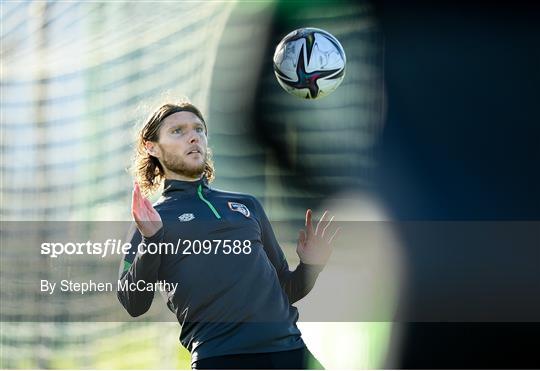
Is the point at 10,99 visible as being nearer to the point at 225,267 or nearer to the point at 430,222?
the point at 225,267

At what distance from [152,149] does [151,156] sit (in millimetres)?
30

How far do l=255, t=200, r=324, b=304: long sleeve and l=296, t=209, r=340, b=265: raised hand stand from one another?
1.4 inches

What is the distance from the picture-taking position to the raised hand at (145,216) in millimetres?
3928

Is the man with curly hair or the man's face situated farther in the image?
A: the man's face

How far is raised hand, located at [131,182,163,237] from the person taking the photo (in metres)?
3.93

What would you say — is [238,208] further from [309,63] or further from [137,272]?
[309,63]

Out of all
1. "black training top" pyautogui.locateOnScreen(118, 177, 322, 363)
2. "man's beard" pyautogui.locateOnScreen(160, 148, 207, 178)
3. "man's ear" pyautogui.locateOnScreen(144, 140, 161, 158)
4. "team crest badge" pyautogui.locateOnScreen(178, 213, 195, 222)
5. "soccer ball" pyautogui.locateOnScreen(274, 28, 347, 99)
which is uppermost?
"soccer ball" pyautogui.locateOnScreen(274, 28, 347, 99)

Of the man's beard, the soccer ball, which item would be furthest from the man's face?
the soccer ball

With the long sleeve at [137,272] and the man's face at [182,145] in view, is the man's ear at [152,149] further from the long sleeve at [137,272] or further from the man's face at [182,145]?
the long sleeve at [137,272]

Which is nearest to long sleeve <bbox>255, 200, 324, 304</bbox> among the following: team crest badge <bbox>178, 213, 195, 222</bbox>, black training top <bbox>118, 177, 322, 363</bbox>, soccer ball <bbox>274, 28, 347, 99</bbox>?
black training top <bbox>118, 177, 322, 363</bbox>

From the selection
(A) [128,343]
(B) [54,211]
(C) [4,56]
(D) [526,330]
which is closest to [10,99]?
(C) [4,56]

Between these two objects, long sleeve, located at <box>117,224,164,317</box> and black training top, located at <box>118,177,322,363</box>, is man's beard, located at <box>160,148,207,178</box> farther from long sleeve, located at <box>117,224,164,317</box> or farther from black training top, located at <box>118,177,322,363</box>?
long sleeve, located at <box>117,224,164,317</box>

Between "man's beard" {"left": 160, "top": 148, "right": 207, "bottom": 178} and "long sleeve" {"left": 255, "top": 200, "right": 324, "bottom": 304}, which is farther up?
"man's beard" {"left": 160, "top": 148, "right": 207, "bottom": 178}

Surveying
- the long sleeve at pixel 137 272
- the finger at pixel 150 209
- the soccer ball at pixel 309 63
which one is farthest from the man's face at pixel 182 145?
the soccer ball at pixel 309 63
